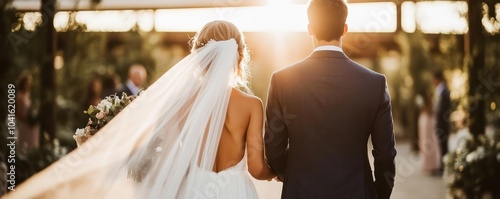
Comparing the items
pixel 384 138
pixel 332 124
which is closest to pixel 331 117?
pixel 332 124

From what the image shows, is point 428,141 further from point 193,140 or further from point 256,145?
point 193,140

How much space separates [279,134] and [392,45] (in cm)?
1884

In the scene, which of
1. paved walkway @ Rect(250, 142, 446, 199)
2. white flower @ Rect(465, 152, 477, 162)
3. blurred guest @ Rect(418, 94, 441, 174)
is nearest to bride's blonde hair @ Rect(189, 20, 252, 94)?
white flower @ Rect(465, 152, 477, 162)

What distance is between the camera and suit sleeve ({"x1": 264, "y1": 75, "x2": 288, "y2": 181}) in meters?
4.20

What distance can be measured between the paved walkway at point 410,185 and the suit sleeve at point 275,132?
6.22 meters

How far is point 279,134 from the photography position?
4227 mm

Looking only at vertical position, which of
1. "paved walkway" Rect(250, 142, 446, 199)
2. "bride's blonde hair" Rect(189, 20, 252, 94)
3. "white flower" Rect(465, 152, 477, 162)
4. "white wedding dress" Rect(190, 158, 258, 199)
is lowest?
"paved walkway" Rect(250, 142, 446, 199)

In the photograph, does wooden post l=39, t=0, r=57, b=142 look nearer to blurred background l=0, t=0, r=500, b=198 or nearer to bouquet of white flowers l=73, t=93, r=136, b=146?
blurred background l=0, t=0, r=500, b=198

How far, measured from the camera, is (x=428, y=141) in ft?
47.0

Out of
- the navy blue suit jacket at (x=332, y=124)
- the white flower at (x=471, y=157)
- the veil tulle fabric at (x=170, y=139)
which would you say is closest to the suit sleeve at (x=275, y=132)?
the navy blue suit jacket at (x=332, y=124)

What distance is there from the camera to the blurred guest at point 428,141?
13.9 metres

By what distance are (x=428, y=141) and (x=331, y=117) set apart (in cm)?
1064

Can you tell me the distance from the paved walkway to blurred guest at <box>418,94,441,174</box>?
0.80 feet

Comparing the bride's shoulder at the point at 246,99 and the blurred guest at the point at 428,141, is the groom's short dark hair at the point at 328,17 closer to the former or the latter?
the bride's shoulder at the point at 246,99
